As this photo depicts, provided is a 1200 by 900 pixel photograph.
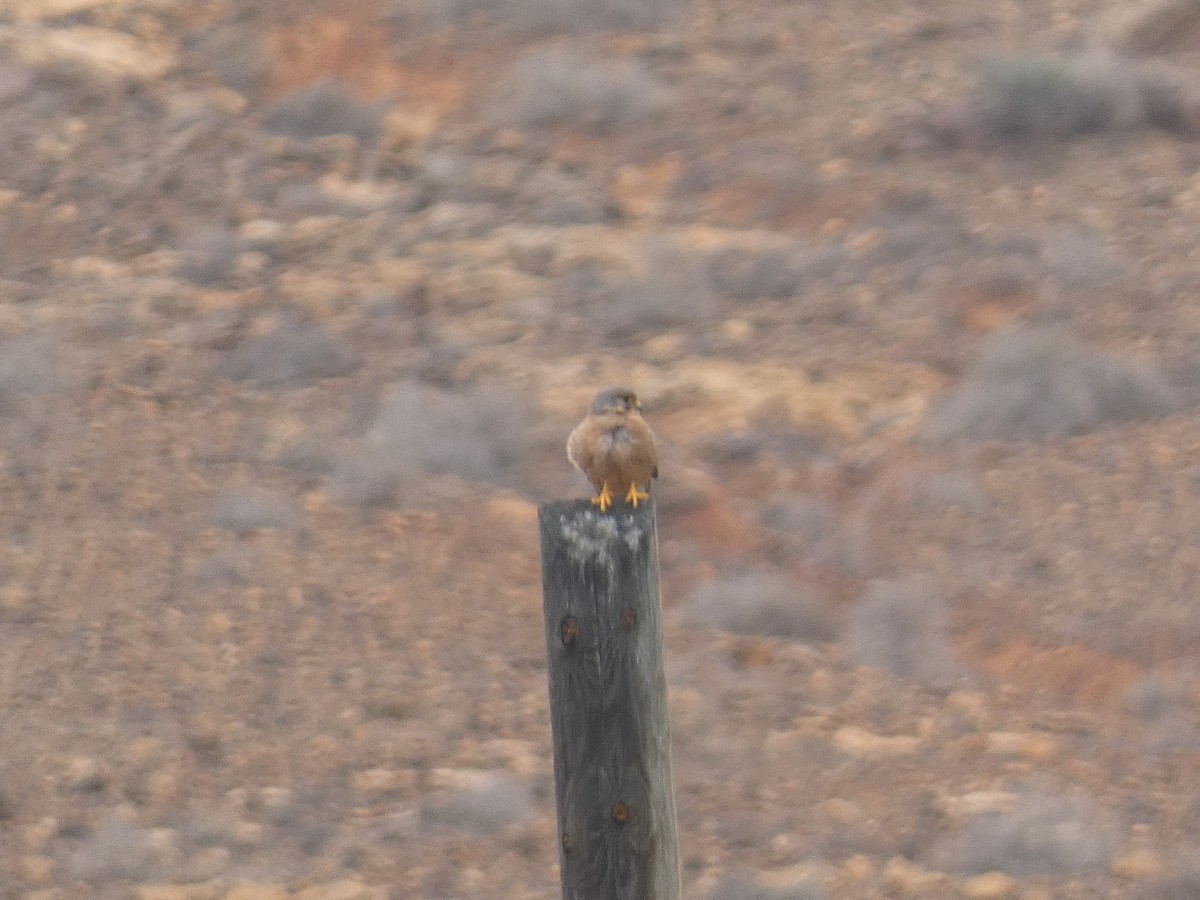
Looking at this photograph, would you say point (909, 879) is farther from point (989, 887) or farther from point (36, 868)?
point (36, 868)

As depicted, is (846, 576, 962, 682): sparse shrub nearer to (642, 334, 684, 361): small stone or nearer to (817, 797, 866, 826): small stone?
(817, 797, 866, 826): small stone

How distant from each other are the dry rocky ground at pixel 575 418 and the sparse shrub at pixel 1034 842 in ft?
0.05

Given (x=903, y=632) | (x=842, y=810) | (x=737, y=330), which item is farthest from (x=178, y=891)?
(x=737, y=330)

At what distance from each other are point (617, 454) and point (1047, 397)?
5434mm

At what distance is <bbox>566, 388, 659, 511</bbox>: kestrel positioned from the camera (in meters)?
5.70

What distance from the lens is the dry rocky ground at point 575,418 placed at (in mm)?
A: 7887

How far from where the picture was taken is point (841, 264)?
12.0 metres

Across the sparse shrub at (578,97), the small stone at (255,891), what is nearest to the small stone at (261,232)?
the sparse shrub at (578,97)

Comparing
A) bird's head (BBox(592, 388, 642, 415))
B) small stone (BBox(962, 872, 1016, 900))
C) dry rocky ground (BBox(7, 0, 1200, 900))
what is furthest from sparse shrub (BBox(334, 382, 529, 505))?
bird's head (BBox(592, 388, 642, 415))

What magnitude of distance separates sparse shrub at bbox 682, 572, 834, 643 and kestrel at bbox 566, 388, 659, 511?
3399 millimetres

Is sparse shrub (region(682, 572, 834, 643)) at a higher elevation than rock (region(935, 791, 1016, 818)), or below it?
higher

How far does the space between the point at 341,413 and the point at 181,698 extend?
8.85 ft

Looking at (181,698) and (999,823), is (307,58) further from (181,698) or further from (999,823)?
(999,823)

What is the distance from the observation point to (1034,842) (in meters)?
7.40
